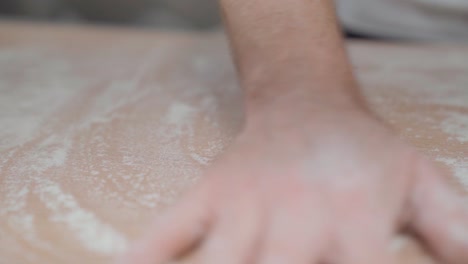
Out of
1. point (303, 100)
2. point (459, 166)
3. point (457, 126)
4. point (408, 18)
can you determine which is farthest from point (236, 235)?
point (408, 18)

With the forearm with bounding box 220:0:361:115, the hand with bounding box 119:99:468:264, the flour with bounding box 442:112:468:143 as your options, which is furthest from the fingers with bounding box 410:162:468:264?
the flour with bounding box 442:112:468:143

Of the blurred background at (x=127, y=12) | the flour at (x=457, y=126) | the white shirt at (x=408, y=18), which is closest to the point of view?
the flour at (x=457, y=126)

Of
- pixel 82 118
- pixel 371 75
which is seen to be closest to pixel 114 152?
pixel 82 118

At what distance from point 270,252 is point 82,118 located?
409mm

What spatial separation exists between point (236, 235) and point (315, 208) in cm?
6

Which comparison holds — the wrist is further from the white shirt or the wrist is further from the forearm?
the white shirt

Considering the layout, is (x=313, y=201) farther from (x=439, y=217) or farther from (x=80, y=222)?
(x=80, y=222)

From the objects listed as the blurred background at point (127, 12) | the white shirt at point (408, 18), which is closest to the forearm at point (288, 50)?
the white shirt at point (408, 18)

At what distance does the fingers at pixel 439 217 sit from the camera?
0.34 metres

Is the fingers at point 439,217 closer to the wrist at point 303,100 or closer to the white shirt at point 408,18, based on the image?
the wrist at point 303,100

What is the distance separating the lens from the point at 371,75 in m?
0.86

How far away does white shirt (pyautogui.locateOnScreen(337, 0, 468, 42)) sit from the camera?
1.08 meters

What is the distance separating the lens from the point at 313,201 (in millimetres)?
349

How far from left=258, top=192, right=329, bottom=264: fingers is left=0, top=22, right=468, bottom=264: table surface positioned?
0.25 ft
